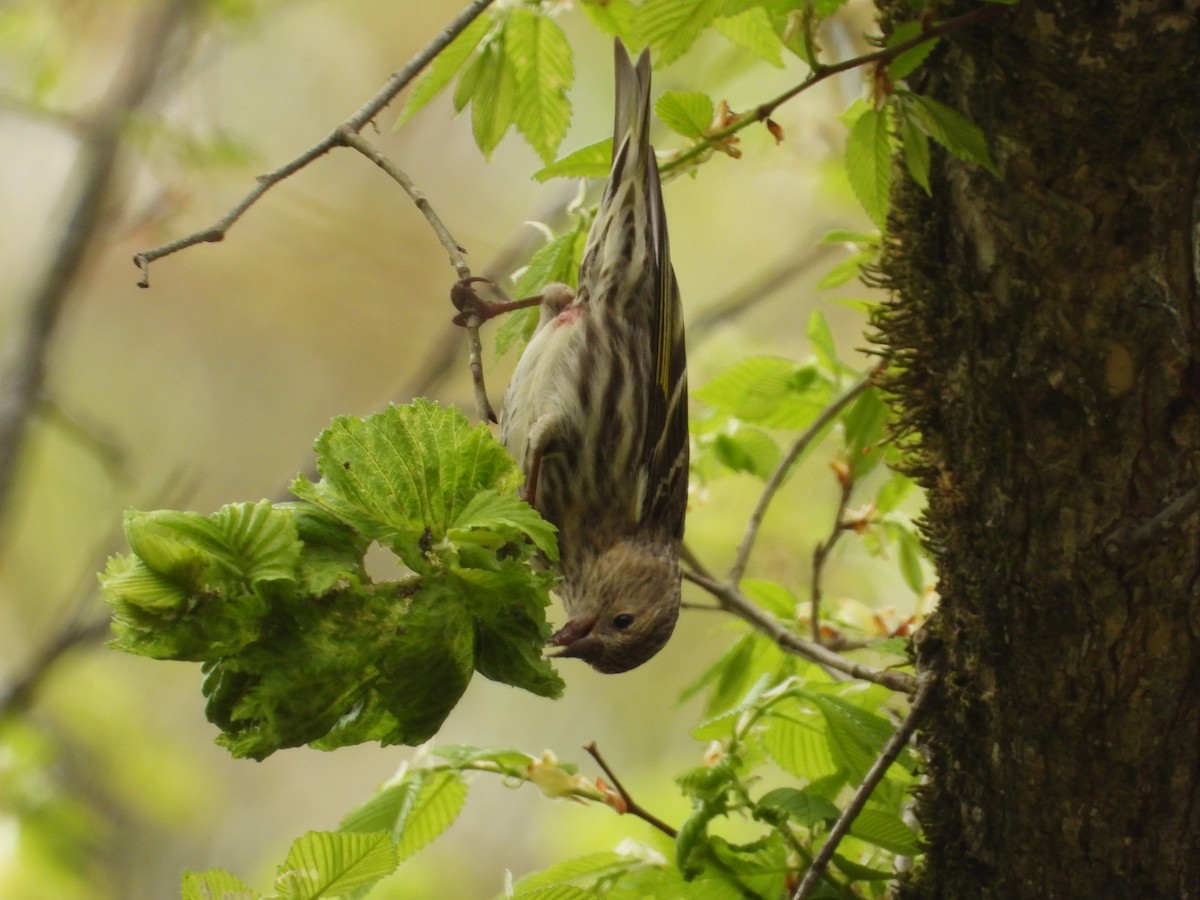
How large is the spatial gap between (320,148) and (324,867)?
2.95 feet

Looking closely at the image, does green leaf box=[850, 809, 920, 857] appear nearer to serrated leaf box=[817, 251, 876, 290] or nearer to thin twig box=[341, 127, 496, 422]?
thin twig box=[341, 127, 496, 422]

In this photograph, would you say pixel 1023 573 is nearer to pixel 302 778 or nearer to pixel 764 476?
pixel 764 476

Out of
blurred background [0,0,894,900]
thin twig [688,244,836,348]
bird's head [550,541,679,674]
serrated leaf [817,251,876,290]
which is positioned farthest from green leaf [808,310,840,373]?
blurred background [0,0,894,900]

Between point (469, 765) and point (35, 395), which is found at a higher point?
point (35, 395)

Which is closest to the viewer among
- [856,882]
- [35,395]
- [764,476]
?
[856,882]

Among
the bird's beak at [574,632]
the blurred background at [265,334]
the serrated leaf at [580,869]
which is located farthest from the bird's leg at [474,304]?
the blurred background at [265,334]

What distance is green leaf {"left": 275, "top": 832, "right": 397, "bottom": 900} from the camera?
132 cm

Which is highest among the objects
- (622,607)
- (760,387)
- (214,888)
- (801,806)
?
(760,387)

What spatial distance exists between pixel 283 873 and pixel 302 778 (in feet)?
23.3

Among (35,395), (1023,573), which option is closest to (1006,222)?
(1023,573)

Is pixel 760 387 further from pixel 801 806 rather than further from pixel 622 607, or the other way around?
pixel 801 806

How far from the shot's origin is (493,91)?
1.86 meters

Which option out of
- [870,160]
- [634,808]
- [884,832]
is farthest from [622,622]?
[870,160]

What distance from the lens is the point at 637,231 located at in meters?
3.00
